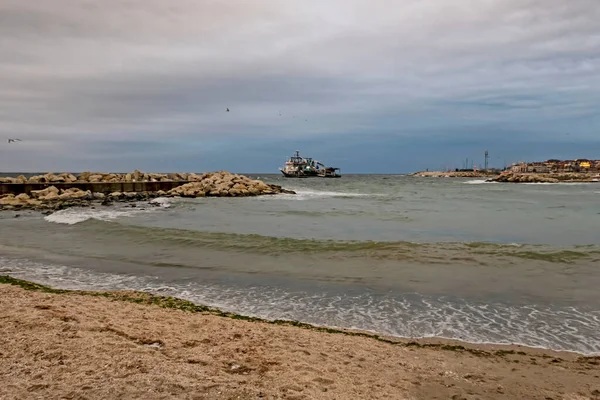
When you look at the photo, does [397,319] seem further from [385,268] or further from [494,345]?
[385,268]

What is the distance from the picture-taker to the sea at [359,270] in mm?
6809

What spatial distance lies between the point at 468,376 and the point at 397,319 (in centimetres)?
225

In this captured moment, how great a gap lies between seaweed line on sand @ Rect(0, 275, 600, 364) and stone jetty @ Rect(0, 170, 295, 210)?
20933mm

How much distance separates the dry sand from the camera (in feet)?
12.3

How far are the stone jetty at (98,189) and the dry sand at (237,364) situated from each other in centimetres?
2434

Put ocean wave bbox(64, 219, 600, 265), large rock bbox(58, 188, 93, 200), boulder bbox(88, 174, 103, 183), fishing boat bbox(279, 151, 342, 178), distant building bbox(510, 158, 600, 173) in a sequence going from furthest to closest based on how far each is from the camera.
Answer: distant building bbox(510, 158, 600, 173) < fishing boat bbox(279, 151, 342, 178) < boulder bbox(88, 174, 103, 183) < large rock bbox(58, 188, 93, 200) < ocean wave bbox(64, 219, 600, 265)

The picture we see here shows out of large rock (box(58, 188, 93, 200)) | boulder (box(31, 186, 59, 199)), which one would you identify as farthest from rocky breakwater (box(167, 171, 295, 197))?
boulder (box(31, 186, 59, 199))

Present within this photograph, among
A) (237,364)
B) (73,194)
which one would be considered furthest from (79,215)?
(237,364)

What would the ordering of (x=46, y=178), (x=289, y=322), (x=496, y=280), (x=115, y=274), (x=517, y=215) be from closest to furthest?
(x=289, y=322) → (x=496, y=280) → (x=115, y=274) → (x=517, y=215) → (x=46, y=178)

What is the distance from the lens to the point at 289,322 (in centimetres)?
655

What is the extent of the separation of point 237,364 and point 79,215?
20.8 meters

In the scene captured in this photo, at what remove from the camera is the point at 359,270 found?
10352 millimetres

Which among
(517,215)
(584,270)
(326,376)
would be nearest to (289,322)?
(326,376)

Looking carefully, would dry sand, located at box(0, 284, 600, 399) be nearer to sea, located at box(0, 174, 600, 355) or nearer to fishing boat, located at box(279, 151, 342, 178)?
sea, located at box(0, 174, 600, 355)
